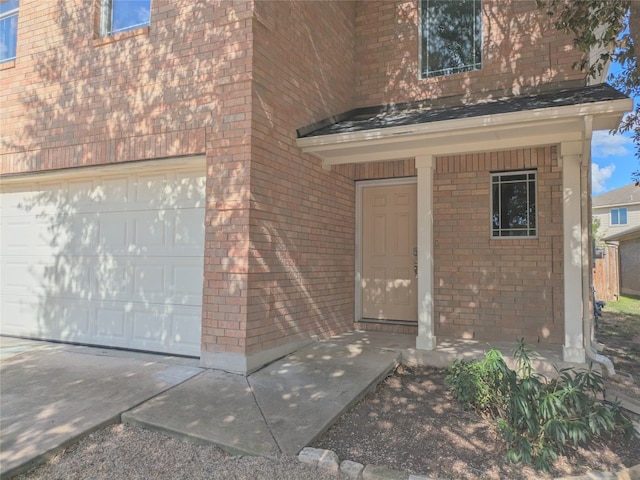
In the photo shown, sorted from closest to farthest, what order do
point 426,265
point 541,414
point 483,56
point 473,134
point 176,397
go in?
point 541,414
point 176,397
point 473,134
point 426,265
point 483,56

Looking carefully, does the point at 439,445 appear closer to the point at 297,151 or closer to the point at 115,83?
the point at 297,151

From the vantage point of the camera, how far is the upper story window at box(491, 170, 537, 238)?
6184mm

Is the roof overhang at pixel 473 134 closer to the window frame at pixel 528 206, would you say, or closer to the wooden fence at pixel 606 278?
the window frame at pixel 528 206

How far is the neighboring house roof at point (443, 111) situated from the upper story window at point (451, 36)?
0.81 meters

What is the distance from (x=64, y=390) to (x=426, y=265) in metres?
4.24

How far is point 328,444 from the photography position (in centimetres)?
337

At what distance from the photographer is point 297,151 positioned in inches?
221

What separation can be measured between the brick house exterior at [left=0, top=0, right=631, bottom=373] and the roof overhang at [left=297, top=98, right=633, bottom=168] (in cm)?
3

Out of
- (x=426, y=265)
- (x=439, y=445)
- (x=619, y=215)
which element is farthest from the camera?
(x=619, y=215)

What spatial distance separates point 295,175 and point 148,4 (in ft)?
9.75

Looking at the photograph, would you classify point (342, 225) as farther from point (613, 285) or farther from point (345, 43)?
point (613, 285)

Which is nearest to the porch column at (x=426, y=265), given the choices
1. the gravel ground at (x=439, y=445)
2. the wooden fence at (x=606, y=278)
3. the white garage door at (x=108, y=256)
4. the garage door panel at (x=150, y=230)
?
the gravel ground at (x=439, y=445)

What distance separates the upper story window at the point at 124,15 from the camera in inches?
223

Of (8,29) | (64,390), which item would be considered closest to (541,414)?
(64,390)
